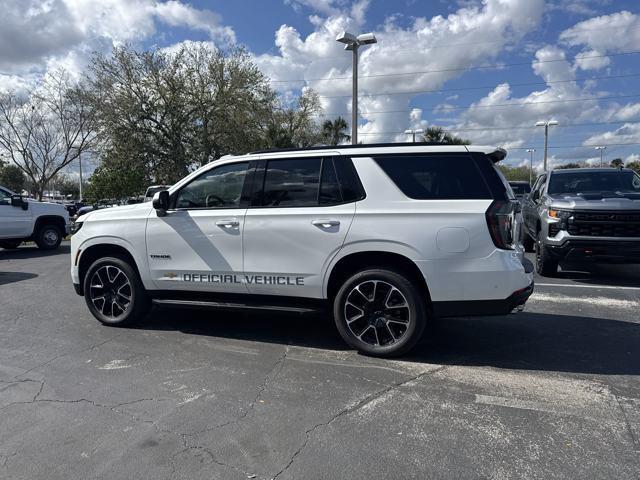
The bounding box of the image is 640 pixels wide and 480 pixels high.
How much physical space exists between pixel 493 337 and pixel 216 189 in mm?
3373

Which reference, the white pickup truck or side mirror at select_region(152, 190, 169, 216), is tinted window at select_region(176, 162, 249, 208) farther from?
the white pickup truck

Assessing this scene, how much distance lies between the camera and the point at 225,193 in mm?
5102

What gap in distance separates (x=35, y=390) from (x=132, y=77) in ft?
94.9

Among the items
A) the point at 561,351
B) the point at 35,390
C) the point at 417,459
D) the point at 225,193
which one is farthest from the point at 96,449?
the point at 561,351

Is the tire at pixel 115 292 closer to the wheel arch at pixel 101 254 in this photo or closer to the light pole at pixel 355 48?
the wheel arch at pixel 101 254

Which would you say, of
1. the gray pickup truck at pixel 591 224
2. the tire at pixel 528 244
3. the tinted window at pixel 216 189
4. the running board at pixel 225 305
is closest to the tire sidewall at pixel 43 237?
the running board at pixel 225 305

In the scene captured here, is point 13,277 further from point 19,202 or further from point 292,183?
point 292,183

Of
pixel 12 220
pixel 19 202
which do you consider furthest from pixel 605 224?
pixel 12 220

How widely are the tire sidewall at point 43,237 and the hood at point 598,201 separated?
12.6 m

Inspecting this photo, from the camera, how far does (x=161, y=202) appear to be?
5.14 meters

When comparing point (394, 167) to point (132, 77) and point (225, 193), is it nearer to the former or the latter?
point (225, 193)

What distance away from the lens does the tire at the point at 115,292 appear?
549 centimetres

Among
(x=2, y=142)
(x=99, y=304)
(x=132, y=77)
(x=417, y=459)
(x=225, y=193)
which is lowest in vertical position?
(x=417, y=459)

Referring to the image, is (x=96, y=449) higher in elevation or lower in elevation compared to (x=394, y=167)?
lower
